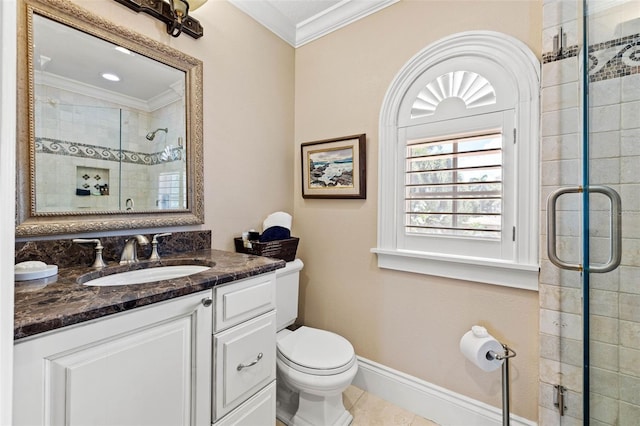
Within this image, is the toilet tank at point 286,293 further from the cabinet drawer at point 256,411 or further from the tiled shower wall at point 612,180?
the tiled shower wall at point 612,180

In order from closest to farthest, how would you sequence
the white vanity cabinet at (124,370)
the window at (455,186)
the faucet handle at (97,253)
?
the white vanity cabinet at (124,370), the faucet handle at (97,253), the window at (455,186)

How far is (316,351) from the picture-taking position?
58.9 inches

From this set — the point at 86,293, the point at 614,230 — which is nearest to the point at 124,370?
the point at 86,293

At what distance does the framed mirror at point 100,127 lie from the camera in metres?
1.05

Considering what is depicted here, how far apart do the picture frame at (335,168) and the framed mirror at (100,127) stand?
30.3 inches

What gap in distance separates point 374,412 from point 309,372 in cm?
59

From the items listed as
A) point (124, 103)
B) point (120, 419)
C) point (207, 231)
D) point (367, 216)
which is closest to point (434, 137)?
point (367, 216)

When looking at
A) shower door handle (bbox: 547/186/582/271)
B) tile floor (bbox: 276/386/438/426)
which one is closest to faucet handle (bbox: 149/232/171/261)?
tile floor (bbox: 276/386/438/426)

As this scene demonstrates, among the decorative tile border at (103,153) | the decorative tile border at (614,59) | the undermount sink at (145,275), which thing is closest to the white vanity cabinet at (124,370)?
the undermount sink at (145,275)

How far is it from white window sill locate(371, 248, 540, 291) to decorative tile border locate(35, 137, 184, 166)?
4.09 ft

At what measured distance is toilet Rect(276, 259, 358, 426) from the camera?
1355 millimetres

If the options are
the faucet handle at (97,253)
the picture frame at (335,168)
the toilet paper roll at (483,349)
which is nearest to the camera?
the faucet handle at (97,253)

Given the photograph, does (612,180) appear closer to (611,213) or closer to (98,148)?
(611,213)

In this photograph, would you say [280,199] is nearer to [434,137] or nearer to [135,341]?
[434,137]
